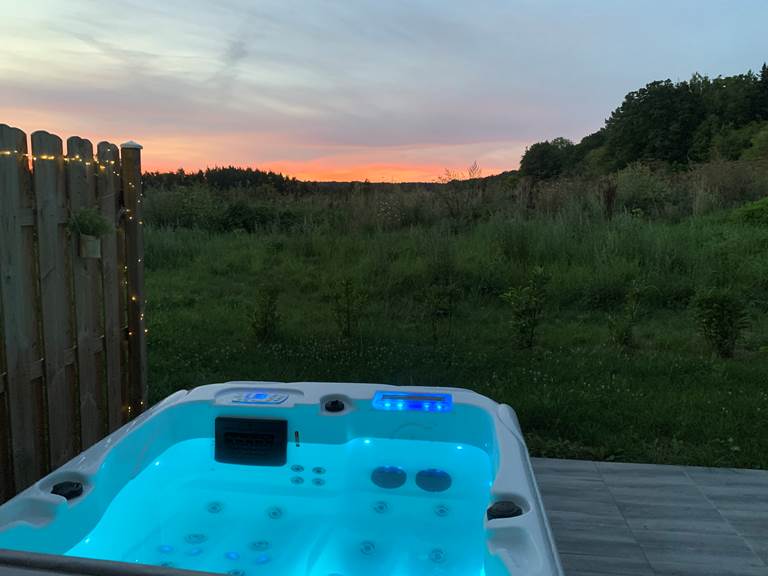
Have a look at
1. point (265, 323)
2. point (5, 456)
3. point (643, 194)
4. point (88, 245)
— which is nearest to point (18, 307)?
point (88, 245)

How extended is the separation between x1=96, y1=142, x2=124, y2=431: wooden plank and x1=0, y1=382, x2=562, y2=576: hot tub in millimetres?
424

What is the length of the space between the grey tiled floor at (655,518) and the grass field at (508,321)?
0.19 m

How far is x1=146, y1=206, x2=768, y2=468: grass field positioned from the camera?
3.28 metres

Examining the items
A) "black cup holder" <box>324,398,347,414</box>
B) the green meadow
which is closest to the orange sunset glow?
the green meadow

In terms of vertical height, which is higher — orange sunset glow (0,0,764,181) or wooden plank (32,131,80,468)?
orange sunset glow (0,0,764,181)

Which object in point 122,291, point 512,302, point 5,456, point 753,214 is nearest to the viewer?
point 5,456

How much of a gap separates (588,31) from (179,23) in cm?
419

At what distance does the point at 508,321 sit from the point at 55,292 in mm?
3808

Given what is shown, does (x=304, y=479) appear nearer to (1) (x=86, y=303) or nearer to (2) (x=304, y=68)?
(1) (x=86, y=303)

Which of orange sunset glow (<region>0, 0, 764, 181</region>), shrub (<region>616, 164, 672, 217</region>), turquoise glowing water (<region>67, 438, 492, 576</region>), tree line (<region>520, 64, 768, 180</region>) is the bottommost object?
turquoise glowing water (<region>67, 438, 492, 576</region>)

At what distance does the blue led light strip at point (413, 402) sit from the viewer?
262 cm

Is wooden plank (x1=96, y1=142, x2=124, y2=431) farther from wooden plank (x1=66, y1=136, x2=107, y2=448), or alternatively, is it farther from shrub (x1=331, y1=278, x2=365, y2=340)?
shrub (x1=331, y1=278, x2=365, y2=340)

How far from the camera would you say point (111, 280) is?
2.86 meters

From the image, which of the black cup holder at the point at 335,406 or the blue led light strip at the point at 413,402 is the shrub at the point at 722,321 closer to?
the blue led light strip at the point at 413,402
